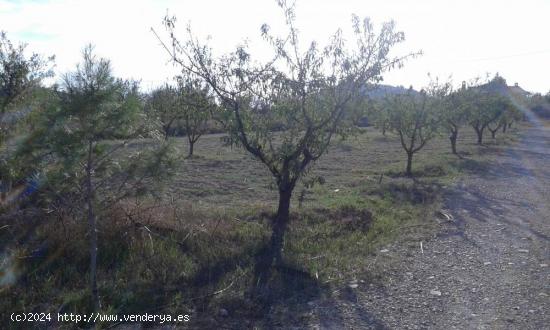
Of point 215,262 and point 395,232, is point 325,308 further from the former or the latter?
point 395,232

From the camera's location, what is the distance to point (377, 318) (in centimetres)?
454

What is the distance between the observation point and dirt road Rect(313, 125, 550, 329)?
447 centimetres

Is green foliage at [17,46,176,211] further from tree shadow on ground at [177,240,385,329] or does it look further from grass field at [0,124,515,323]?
tree shadow on ground at [177,240,385,329]

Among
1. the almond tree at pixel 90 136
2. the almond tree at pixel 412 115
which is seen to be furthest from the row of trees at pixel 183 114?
the almond tree at pixel 412 115

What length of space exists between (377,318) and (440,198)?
6.81m

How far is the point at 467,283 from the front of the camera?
541 centimetres

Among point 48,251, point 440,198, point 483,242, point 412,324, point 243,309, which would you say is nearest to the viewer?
point 412,324

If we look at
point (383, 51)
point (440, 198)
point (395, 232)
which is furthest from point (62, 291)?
point (440, 198)

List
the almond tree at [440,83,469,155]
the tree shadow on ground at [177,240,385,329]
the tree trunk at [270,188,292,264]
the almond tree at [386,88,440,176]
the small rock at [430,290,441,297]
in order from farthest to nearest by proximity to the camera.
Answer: the almond tree at [440,83,469,155]
the almond tree at [386,88,440,176]
the tree trunk at [270,188,292,264]
the small rock at [430,290,441,297]
the tree shadow on ground at [177,240,385,329]

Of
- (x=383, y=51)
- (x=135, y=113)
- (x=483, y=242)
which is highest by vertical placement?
(x=383, y=51)

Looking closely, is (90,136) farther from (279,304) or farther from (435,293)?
(435,293)

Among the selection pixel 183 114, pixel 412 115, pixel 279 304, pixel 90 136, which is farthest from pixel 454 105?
pixel 90 136

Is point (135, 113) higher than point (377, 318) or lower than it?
higher

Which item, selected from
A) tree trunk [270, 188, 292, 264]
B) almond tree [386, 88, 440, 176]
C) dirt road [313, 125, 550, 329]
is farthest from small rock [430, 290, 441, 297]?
almond tree [386, 88, 440, 176]
